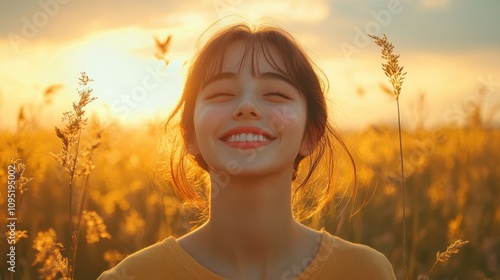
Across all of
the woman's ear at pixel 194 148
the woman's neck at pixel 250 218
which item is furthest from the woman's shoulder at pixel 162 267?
the woman's ear at pixel 194 148

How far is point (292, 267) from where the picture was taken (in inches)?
101

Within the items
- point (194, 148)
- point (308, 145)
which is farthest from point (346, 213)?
point (194, 148)

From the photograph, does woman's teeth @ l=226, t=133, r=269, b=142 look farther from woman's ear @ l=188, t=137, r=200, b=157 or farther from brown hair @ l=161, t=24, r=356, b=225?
woman's ear @ l=188, t=137, r=200, b=157

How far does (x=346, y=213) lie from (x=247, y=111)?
9.39 ft

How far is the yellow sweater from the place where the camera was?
2508mm

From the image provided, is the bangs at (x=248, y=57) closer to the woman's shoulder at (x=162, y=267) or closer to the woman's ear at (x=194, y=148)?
the woman's ear at (x=194, y=148)

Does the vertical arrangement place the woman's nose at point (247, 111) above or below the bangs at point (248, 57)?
below

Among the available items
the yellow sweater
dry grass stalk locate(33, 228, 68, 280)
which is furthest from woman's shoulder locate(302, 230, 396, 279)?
dry grass stalk locate(33, 228, 68, 280)

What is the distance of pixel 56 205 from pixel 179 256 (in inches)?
A: 125

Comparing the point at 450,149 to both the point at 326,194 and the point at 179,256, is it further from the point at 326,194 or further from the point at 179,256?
the point at 179,256

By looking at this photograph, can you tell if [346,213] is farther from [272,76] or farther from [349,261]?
[272,76]

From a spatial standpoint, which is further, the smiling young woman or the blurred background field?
the blurred background field

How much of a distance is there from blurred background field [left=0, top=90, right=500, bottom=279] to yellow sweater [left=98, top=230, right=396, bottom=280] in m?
0.49

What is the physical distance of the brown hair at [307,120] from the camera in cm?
269
